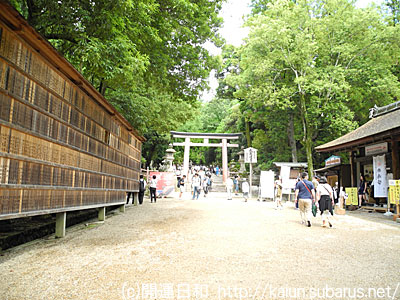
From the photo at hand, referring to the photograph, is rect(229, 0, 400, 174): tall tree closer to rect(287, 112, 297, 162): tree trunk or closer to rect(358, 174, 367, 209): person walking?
rect(287, 112, 297, 162): tree trunk

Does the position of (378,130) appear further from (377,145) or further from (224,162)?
(224,162)

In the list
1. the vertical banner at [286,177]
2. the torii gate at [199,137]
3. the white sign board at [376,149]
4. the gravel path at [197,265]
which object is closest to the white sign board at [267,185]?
the vertical banner at [286,177]

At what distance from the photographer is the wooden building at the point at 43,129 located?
12.0 feet

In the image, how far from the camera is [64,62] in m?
4.89

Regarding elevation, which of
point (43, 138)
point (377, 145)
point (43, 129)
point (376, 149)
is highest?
point (377, 145)

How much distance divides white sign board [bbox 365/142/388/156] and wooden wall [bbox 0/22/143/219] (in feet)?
37.3

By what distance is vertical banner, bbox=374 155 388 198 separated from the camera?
37.3 ft

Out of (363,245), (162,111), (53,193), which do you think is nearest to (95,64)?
(53,193)

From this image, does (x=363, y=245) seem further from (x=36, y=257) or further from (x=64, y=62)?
(x=64, y=62)

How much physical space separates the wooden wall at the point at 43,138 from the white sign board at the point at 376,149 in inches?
447

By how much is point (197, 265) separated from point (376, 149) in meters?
11.5

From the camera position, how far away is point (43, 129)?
450 cm

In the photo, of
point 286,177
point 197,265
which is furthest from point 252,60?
point 197,265

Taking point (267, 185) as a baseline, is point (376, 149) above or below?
above
